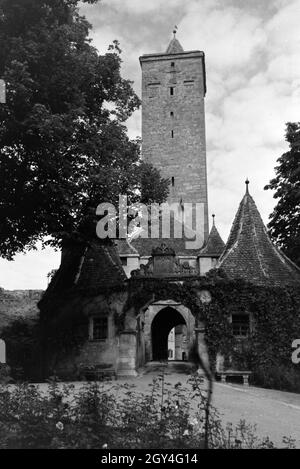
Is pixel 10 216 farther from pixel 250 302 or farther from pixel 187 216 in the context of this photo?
pixel 187 216

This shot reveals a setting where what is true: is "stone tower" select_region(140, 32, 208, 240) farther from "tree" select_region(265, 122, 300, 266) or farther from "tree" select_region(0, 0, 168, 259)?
"tree" select_region(0, 0, 168, 259)

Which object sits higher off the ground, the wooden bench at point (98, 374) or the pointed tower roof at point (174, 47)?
the pointed tower roof at point (174, 47)

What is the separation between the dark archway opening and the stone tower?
28.0 ft

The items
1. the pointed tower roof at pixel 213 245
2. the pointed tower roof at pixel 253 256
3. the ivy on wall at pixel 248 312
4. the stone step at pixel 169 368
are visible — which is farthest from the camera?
the pointed tower roof at pixel 213 245

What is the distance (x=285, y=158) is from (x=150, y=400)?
2112 cm

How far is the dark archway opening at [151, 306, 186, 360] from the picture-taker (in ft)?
121

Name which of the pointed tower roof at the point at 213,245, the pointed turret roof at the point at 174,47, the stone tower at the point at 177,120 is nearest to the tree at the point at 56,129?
the pointed tower roof at the point at 213,245

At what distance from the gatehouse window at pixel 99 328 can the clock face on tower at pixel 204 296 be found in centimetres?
394

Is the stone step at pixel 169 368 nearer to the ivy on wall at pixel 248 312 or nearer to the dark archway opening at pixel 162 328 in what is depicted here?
the ivy on wall at pixel 248 312

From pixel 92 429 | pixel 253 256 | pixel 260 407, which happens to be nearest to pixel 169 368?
pixel 253 256

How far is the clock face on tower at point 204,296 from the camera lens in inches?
879

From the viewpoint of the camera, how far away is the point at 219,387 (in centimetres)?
1905

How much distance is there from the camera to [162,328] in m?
38.7

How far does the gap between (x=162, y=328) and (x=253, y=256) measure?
16.5m
